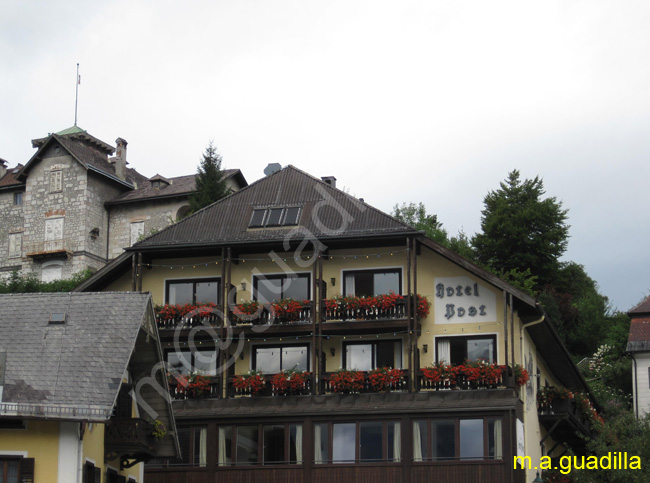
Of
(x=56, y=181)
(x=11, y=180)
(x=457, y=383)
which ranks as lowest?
(x=457, y=383)

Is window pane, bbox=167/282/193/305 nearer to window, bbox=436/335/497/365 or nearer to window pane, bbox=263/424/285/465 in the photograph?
window pane, bbox=263/424/285/465

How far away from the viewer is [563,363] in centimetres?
4884

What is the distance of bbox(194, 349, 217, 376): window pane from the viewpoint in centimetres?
4334

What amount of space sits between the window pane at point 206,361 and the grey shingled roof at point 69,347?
11.6m

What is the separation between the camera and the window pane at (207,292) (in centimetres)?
4438

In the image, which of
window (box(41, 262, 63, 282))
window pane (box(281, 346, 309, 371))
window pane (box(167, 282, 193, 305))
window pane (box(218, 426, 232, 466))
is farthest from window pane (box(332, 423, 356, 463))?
window (box(41, 262, 63, 282))

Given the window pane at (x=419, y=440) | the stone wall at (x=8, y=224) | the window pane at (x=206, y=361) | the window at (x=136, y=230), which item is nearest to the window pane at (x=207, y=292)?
the window pane at (x=206, y=361)

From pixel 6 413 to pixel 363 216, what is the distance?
731 inches

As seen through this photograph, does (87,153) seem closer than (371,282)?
No

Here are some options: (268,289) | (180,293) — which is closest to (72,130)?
(180,293)

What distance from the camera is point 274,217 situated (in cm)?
4475

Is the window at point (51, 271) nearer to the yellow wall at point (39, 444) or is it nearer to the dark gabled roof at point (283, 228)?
the dark gabled roof at point (283, 228)

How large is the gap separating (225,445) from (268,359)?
3.59 m

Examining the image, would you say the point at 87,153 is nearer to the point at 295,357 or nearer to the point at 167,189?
the point at 167,189
